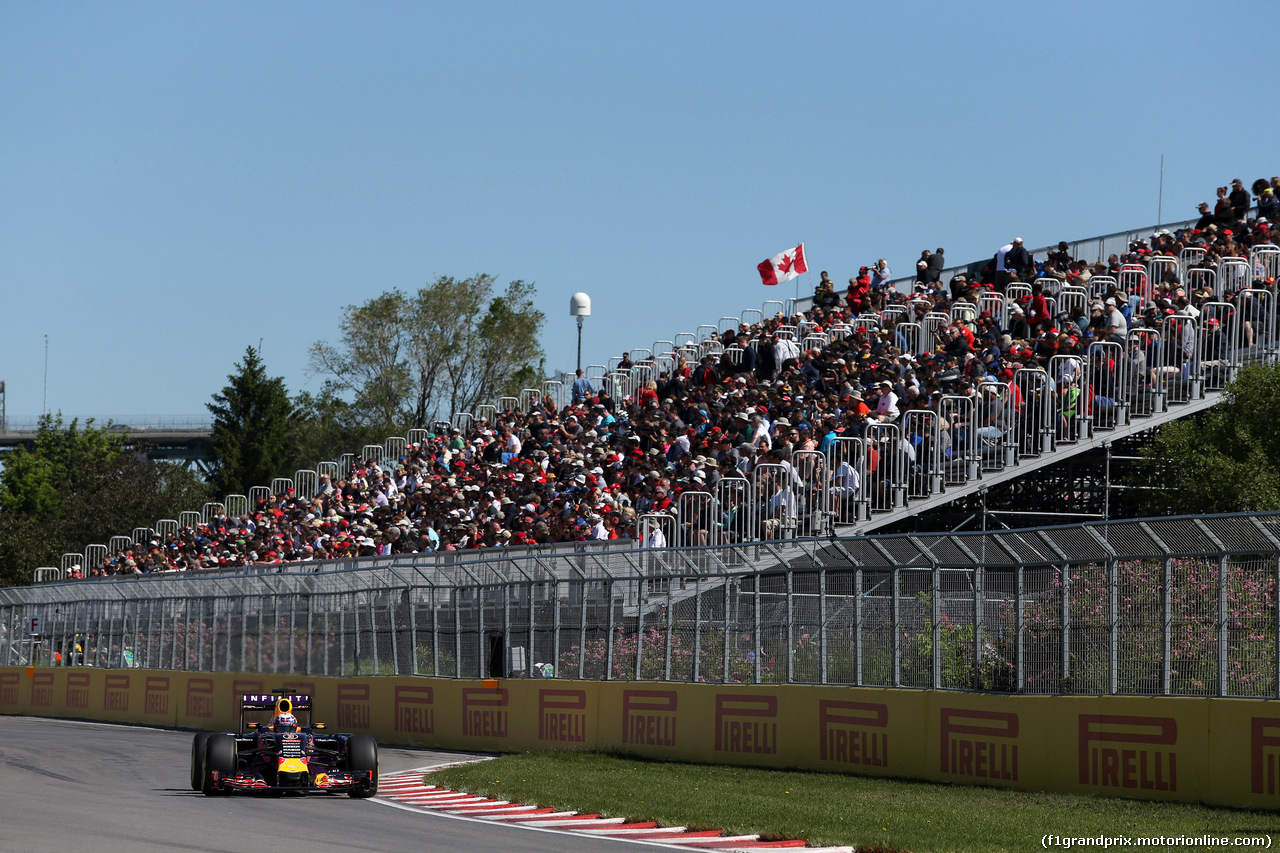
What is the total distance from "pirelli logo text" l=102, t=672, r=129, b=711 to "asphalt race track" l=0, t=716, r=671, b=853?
1407 cm

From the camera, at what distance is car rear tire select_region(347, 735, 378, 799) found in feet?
55.5

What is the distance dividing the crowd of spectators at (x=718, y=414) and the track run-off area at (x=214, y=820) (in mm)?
7991

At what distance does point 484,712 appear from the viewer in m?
24.3

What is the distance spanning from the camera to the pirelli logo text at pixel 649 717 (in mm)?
21000

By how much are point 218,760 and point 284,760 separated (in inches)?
26.1

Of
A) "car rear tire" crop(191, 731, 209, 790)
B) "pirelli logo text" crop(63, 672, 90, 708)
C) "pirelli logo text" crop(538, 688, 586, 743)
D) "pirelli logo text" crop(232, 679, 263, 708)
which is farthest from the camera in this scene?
"pirelli logo text" crop(63, 672, 90, 708)

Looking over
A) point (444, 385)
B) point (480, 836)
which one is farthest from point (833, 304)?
point (444, 385)

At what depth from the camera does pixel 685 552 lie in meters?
20.9

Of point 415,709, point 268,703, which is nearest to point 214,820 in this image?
point 268,703

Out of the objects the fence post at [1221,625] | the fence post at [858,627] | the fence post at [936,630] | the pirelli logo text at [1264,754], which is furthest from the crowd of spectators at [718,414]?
the pirelli logo text at [1264,754]

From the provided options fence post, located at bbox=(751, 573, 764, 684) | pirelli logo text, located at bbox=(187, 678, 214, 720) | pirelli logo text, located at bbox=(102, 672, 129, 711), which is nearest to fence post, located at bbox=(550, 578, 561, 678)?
fence post, located at bbox=(751, 573, 764, 684)

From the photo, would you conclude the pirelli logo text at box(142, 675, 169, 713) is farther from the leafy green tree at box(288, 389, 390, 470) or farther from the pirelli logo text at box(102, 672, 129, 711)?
the leafy green tree at box(288, 389, 390, 470)

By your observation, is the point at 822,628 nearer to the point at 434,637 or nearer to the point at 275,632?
the point at 434,637

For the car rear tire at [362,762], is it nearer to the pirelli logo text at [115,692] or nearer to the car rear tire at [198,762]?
the car rear tire at [198,762]
